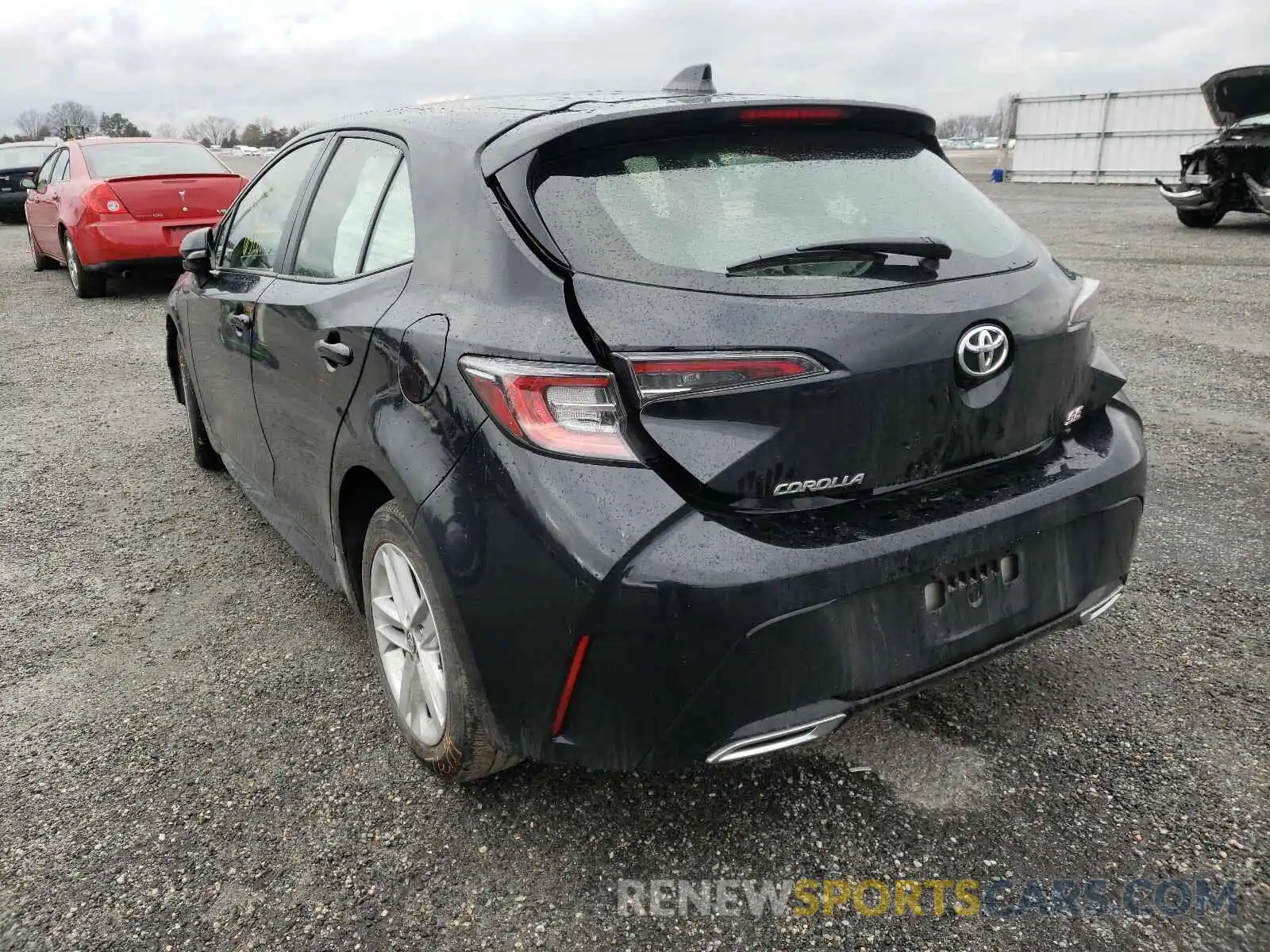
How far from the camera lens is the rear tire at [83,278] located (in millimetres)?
10070

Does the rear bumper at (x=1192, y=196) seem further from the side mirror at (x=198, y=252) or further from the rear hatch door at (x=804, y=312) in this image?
the side mirror at (x=198, y=252)

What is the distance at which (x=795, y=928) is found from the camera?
6.59 feet

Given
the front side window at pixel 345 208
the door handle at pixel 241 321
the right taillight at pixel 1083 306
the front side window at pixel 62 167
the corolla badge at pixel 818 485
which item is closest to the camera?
the corolla badge at pixel 818 485

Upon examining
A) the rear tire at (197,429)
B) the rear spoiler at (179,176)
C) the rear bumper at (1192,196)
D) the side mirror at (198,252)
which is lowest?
the rear tire at (197,429)

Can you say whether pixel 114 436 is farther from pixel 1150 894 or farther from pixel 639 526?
pixel 1150 894

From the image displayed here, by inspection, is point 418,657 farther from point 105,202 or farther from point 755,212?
point 105,202

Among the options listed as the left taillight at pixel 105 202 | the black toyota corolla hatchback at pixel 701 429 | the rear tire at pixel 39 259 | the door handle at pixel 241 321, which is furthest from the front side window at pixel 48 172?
the black toyota corolla hatchback at pixel 701 429

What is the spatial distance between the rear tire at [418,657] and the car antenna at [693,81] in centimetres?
140

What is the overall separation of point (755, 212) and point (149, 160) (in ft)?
32.0

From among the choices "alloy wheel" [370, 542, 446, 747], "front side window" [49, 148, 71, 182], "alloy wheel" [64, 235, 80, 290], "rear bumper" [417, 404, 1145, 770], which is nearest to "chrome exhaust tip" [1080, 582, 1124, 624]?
"rear bumper" [417, 404, 1145, 770]

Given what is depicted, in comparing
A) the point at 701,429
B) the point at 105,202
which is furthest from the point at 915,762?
the point at 105,202

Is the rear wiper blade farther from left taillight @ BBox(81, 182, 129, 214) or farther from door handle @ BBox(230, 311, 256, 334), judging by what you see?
left taillight @ BBox(81, 182, 129, 214)

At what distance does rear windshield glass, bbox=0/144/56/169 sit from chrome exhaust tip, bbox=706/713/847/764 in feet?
73.4

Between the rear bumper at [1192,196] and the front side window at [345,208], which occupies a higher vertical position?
the front side window at [345,208]
